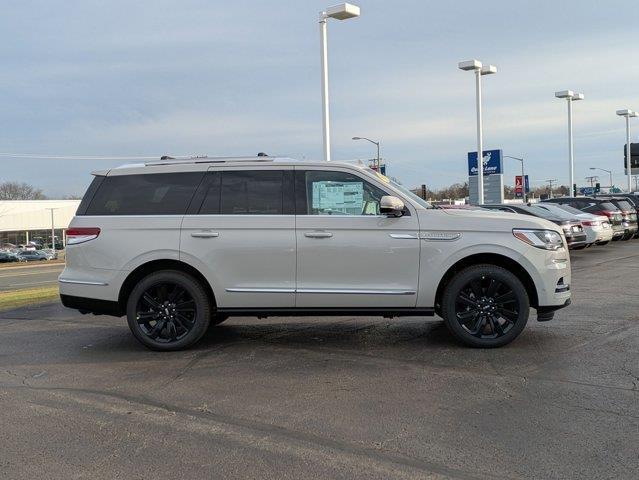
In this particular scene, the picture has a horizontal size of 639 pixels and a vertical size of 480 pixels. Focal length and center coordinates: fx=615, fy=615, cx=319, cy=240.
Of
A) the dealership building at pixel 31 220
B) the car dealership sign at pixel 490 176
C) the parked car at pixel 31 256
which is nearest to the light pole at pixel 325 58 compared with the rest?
the car dealership sign at pixel 490 176

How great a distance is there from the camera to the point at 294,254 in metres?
6.27

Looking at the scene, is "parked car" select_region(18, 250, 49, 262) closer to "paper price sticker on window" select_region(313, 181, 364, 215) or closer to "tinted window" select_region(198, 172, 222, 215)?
"tinted window" select_region(198, 172, 222, 215)

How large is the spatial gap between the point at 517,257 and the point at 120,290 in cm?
411

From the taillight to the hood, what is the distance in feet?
11.2

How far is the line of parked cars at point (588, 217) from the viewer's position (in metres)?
16.3

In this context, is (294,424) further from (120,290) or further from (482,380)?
(120,290)

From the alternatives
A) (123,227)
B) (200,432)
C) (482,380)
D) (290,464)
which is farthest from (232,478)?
(123,227)

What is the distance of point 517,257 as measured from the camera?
620cm

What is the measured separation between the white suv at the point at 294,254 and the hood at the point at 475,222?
0.04 ft

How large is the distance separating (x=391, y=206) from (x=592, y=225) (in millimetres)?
13488

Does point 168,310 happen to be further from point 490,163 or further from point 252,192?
point 490,163

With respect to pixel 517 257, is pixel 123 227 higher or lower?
higher

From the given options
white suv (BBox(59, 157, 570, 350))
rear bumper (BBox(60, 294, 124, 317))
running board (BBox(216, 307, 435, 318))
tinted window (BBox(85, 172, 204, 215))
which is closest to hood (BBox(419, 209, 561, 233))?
white suv (BBox(59, 157, 570, 350))

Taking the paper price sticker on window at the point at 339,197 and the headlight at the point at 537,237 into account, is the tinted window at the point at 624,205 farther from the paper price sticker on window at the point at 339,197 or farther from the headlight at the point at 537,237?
the paper price sticker on window at the point at 339,197
